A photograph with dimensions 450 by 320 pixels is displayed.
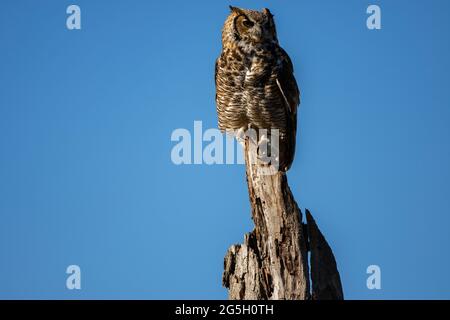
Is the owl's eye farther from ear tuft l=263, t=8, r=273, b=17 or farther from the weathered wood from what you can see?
the weathered wood

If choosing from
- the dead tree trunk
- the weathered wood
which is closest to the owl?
the dead tree trunk

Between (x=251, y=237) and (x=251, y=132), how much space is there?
180 cm

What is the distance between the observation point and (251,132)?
8734 millimetres

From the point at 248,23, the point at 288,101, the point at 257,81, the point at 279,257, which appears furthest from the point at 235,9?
the point at 279,257

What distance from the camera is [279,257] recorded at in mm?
7062

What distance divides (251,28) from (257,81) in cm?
64

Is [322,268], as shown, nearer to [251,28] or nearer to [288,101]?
[288,101]

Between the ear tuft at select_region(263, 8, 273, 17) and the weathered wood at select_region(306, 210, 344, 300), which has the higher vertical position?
the ear tuft at select_region(263, 8, 273, 17)

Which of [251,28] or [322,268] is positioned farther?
[251,28]

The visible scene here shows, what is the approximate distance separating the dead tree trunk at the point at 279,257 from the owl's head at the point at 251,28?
1795 millimetres

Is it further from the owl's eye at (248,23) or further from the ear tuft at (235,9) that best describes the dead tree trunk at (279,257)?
the ear tuft at (235,9)

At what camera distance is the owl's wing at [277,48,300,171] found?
8398mm

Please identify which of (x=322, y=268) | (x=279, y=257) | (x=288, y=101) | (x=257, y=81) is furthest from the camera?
(x=288, y=101)
